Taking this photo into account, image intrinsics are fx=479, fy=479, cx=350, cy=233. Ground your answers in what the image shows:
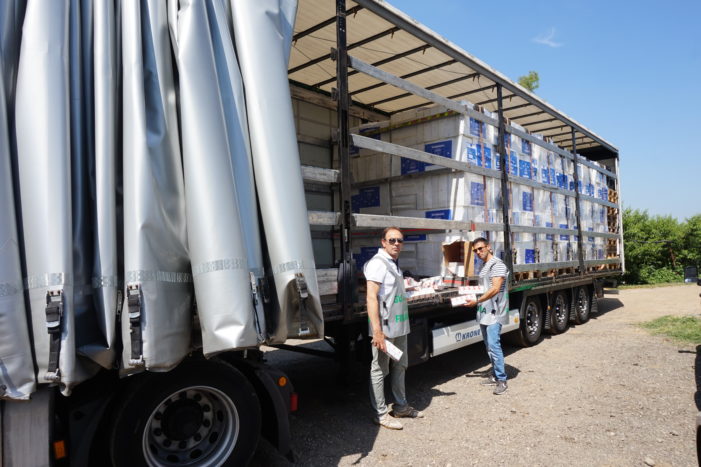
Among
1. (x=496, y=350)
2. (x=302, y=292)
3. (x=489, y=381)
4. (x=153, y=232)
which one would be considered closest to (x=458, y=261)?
(x=496, y=350)

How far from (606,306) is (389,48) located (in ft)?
33.9

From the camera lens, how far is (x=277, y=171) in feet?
9.51

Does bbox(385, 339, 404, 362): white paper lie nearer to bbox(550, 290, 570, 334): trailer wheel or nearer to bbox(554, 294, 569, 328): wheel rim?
bbox(550, 290, 570, 334): trailer wheel

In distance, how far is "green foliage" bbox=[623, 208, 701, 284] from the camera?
20.9 meters

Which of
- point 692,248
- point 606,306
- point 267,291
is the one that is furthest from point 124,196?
point 692,248

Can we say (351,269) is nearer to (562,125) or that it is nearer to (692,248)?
(562,125)

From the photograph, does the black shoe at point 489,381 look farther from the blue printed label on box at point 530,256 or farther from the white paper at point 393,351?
the blue printed label on box at point 530,256

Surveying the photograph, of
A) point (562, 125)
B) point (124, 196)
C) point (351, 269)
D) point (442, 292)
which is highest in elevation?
point (562, 125)

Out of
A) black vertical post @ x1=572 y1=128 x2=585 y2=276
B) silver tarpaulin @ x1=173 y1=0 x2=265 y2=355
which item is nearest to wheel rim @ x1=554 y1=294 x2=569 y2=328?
black vertical post @ x1=572 y1=128 x2=585 y2=276

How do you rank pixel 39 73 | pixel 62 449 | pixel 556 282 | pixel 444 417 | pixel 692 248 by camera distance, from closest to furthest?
pixel 39 73 < pixel 62 449 < pixel 444 417 < pixel 556 282 < pixel 692 248

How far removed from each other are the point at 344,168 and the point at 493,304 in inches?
95.4

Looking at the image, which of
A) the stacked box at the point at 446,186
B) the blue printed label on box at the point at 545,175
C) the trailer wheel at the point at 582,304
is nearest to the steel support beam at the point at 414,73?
the stacked box at the point at 446,186

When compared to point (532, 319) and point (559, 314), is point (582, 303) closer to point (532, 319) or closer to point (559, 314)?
point (559, 314)

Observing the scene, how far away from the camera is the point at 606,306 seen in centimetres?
1279
